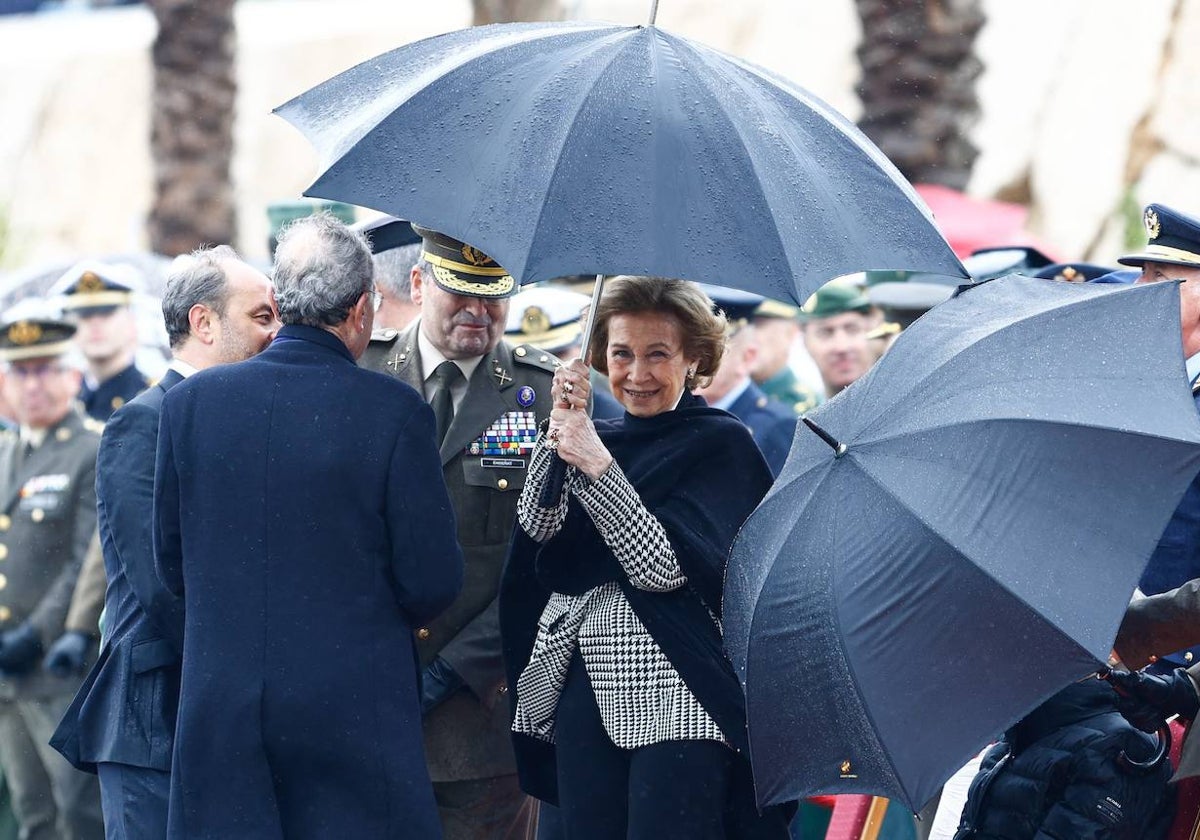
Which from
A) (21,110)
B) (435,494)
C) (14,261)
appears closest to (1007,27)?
(14,261)

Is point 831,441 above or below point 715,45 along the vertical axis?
above

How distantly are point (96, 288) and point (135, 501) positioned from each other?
15.1 ft

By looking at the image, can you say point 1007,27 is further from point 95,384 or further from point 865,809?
point 865,809

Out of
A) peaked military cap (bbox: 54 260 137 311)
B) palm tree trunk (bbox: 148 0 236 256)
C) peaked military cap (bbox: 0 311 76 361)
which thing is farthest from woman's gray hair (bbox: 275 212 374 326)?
palm tree trunk (bbox: 148 0 236 256)

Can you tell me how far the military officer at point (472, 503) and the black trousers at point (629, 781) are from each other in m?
0.57

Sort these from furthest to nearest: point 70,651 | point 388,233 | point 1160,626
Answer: point 70,651 < point 388,233 < point 1160,626

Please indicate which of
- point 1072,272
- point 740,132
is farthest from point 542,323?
point 740,132

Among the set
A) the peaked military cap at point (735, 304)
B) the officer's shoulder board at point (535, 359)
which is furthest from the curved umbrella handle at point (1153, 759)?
the peaked military cap at point (735, 304)

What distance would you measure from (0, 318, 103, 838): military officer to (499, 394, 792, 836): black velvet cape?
3526 millimetres

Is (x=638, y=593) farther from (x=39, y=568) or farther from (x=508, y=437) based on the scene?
(x=39, y=568)

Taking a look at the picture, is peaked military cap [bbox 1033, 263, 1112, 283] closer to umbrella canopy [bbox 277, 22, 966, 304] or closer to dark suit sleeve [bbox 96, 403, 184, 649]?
umbrella canopy [bbox 277, 22, 966, 304]

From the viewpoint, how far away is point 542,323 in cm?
851

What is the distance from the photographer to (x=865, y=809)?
5.97 meters

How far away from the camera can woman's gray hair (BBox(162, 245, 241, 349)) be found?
17.3 ft
